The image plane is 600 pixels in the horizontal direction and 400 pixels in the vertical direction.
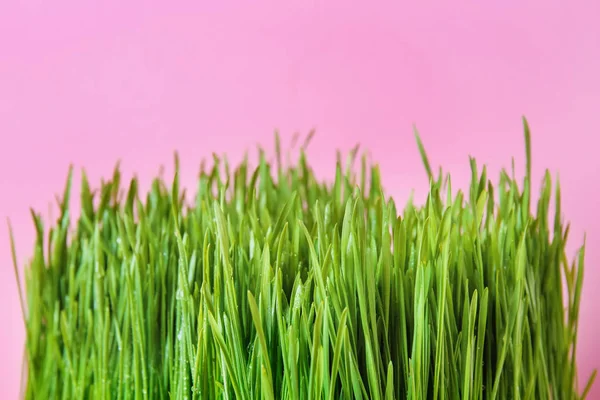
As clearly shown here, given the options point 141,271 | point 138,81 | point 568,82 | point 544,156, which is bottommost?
point 141,271

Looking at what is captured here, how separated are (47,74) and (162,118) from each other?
23 centimetres

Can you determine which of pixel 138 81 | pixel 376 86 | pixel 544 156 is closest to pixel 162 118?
pixel 138 81

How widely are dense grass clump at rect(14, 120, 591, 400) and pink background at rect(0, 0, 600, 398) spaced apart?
18.8 inches

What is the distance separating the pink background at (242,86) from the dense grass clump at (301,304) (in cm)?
48

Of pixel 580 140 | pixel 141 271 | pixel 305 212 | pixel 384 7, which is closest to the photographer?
pixel 141 271

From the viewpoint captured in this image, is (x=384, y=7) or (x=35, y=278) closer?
(x=35, y=278)

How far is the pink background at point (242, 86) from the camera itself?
1.11 meters

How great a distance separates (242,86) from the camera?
3.85ft

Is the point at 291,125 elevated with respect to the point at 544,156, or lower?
elevated

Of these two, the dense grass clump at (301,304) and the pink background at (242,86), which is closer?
the dense grass clump at (301,304)

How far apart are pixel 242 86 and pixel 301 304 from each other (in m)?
0.77

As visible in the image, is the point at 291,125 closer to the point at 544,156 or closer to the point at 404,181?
the point at 404,181

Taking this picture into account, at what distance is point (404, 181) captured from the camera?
3.67 feet

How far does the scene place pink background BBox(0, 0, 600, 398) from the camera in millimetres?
1105
